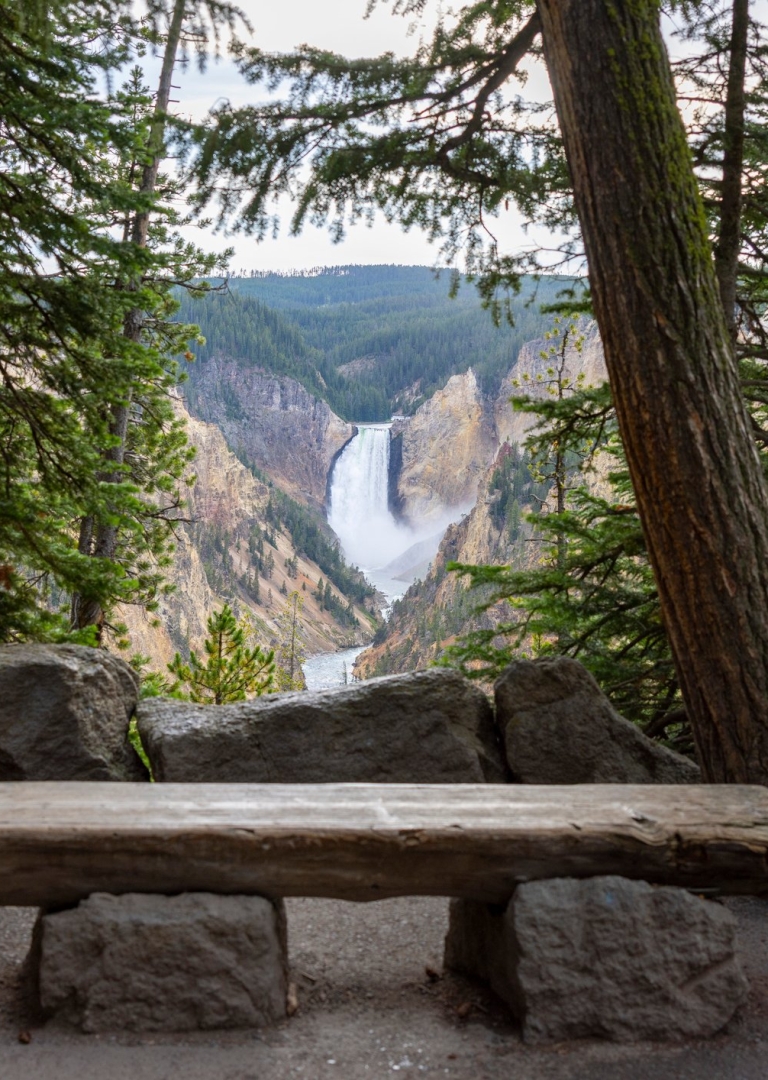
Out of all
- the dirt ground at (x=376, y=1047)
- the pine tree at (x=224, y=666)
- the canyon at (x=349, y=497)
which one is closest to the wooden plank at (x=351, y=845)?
the dirt ground at (x=376, y=1047)

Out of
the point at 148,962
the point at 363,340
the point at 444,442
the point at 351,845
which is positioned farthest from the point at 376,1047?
the point at 363,340

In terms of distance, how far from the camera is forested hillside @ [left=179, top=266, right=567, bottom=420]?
10444 cm

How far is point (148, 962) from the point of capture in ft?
8.25

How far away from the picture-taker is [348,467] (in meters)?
107

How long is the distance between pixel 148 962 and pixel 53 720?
1455mm

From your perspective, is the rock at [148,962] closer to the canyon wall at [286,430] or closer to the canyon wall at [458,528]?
the canyon wall at [458,528]

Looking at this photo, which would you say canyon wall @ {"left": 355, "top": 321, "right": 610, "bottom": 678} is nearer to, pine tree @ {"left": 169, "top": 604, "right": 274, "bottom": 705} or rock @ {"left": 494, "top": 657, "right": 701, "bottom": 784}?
pine tree @ {"left": 169, "top": 604, "right": 274, "bottom": 705}

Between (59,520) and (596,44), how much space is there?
3867mm

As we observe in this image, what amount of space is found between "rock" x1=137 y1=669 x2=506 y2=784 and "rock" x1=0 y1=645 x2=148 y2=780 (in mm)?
212

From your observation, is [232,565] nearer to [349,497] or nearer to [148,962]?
[349,497]

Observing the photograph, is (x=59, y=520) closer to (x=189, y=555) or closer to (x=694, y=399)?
(x=694, y=399)

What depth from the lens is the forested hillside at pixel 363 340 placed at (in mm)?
104438

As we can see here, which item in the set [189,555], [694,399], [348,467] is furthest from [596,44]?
[348,467]

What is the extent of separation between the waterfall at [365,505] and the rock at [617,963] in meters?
98.7
